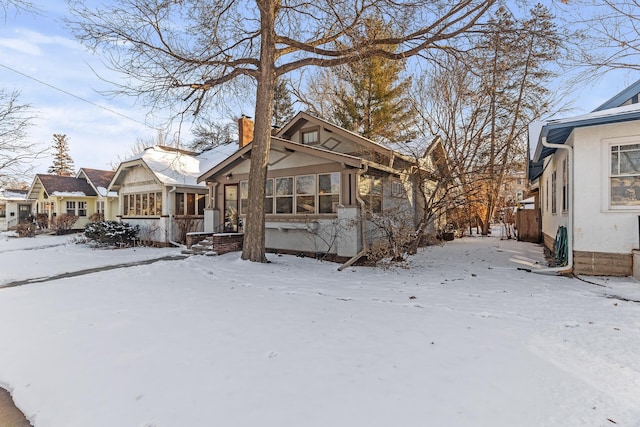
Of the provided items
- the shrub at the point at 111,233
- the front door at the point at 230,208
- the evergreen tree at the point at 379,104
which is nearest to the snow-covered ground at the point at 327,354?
the front door at the point at 230,208

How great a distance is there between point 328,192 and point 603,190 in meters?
6.99

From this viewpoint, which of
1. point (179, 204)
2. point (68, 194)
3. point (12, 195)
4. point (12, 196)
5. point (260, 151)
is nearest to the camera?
point (260, 151)

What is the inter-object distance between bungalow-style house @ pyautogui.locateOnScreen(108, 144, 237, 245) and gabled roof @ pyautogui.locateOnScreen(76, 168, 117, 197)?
261 inches

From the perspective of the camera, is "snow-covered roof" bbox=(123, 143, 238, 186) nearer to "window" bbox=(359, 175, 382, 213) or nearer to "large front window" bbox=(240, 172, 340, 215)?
"large front window" bbox=(240, 172, 340, 215)

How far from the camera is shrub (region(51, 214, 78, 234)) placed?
22.0 metres

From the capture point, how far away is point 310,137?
12.7 m

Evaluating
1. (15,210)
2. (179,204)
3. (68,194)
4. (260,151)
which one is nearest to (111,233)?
(179,204)

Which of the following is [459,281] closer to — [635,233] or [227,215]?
[635,233]

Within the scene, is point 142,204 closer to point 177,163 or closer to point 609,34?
point 177,163

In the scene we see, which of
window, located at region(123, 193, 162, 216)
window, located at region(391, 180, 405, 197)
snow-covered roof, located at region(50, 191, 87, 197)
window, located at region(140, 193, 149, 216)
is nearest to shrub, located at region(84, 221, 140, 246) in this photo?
window, located at region(140, 193, 149, 216)

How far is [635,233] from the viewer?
6.73 meters

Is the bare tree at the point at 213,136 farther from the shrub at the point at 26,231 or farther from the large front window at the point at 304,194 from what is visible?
the large front window at the point at 304,194

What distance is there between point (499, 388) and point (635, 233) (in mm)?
6542

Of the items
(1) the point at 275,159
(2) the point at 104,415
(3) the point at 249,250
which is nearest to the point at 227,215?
(1) the point at 275,159
